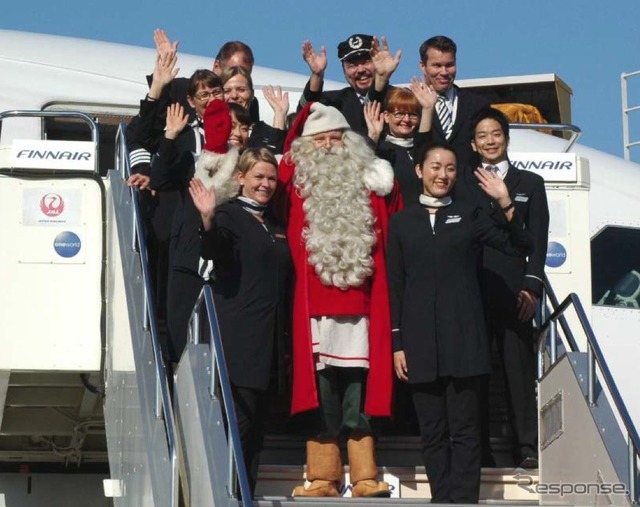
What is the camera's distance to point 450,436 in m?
7.59

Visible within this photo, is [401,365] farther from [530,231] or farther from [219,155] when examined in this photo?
[219,155]

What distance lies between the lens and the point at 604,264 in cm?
1170

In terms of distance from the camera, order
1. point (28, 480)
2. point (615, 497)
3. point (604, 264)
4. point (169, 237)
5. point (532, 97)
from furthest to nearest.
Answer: point (532, 97) → point (28, 480) → point (604, 264) → point (169, 237) → point (615, 497)

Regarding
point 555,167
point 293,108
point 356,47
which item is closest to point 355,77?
point 356,47

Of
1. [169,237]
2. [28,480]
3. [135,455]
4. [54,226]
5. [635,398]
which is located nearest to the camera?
[135,455]

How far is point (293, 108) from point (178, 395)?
5.12m

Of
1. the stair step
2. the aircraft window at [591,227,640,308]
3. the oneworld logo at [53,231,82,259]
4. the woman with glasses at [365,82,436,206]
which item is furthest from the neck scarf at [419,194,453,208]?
the aircraft window at [591,227,640,308]

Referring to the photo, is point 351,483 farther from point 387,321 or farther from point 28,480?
point 28,480

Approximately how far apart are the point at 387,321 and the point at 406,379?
0.34 metres

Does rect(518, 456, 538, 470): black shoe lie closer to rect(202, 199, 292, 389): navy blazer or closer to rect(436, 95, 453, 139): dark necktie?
rect(202, 199, 292, 389): navy blazer

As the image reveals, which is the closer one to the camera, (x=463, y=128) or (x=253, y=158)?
(x=253, y=158)

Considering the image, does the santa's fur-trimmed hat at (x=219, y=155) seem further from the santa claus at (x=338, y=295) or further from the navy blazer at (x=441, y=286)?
the navy blazer at (x=441, y=286)

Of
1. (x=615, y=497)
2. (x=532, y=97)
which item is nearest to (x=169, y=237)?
(x=615, y=497)

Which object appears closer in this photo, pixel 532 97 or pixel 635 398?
pixel 635 398
